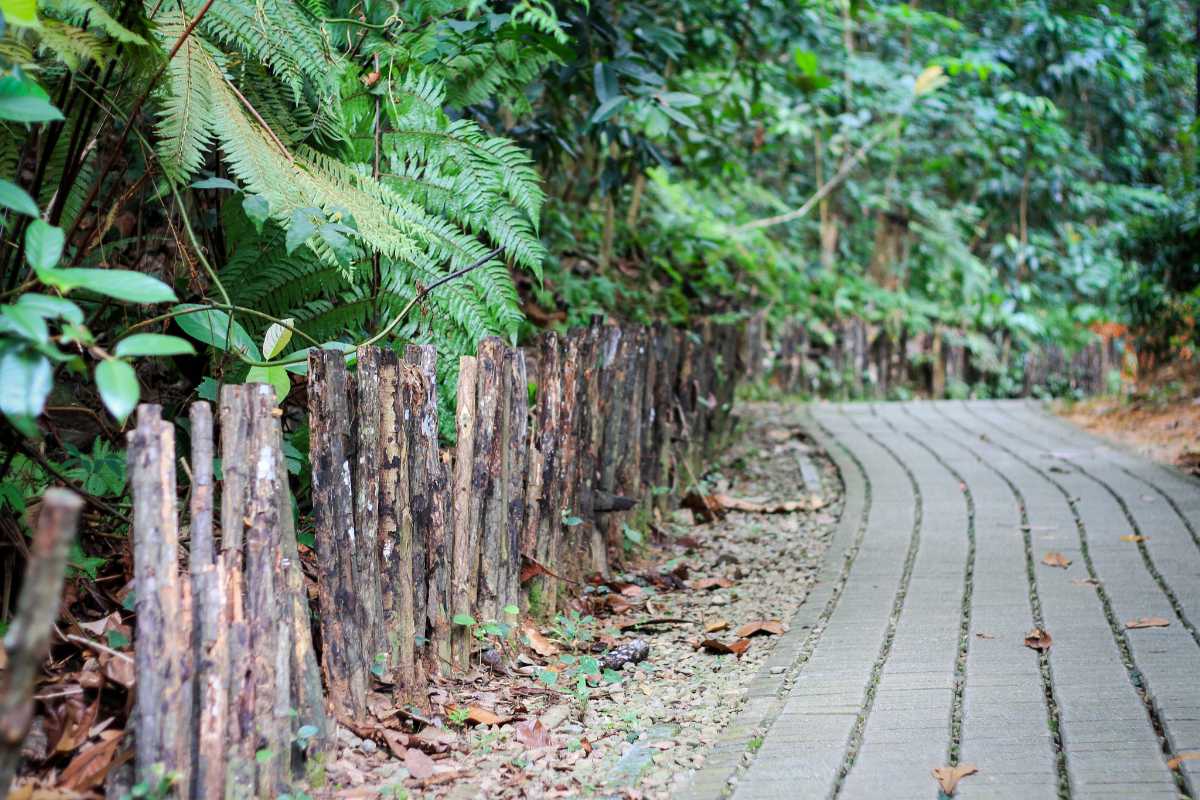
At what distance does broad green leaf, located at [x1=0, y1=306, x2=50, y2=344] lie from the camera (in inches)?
57.4

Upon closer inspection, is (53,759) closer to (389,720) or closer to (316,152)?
(389,720)

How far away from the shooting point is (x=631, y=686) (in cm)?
265

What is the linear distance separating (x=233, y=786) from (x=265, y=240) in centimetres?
140

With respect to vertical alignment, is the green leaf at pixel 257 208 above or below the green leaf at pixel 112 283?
above

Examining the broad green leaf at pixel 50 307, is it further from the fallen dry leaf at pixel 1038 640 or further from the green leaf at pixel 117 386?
the fallen dry leaf at pixel 1038 640

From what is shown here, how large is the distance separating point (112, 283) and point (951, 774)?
1758mm

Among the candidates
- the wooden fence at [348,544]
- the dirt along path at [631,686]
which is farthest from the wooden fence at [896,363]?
the wooden fence at [348,544]

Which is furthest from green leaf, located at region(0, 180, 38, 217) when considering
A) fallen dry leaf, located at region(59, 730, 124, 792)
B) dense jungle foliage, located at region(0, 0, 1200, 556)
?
fallen dry leaf, located at region(59, 730, 124, 792)

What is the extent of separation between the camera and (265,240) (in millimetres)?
2650

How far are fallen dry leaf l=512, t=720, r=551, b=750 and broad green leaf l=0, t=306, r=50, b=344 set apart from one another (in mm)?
1314

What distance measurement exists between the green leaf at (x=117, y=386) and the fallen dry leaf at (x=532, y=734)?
47.1 inches

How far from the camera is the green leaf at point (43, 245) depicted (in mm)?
1588

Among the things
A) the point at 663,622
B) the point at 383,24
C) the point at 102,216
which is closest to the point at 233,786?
the point at 102,216

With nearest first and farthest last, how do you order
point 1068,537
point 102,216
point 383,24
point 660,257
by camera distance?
1. point 102,216
2. point 383,24
3. point 1068,537
4. point 660,257
